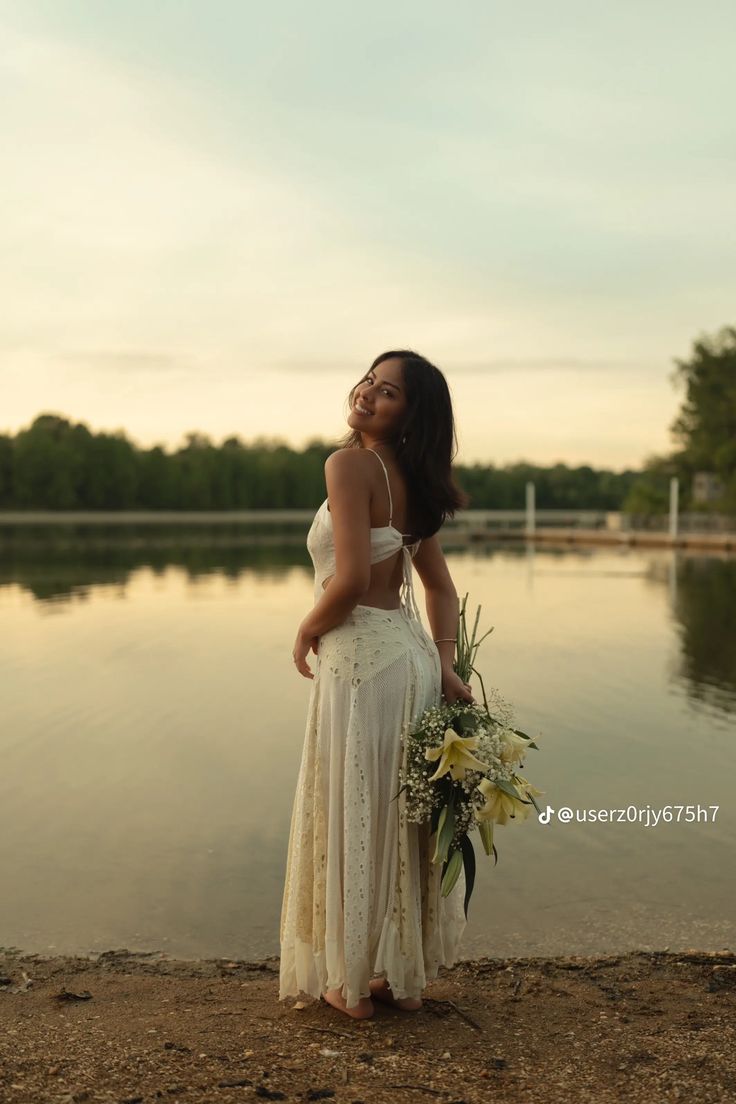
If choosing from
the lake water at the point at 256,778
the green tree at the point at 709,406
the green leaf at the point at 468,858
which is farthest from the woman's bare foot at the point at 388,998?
the green tree at the point at 709,406

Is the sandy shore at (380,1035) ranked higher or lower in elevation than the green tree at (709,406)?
lower

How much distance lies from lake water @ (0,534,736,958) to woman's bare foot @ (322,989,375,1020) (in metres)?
0.96

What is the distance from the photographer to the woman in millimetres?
2977

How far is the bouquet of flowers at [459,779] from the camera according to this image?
288cm

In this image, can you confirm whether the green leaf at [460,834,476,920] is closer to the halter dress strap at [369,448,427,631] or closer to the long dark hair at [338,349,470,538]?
the halter dress strap at [369,448,427,631]

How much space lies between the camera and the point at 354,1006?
3025 mm

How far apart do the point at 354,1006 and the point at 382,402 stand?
1.62 m

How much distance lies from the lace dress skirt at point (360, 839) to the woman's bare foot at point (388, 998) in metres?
0.05

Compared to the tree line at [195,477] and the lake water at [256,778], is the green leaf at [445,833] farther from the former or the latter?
the tree line at [195,477]

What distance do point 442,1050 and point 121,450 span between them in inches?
3810

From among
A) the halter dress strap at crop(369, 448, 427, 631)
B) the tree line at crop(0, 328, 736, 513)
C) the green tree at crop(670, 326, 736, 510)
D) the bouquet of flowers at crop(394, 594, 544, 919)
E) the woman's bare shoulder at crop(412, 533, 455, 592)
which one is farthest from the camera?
the tree line at crop(0, 328, 736, 513)

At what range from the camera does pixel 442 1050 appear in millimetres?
2861

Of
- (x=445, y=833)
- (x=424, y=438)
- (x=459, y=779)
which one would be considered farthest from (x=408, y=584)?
(x=445, y=833)

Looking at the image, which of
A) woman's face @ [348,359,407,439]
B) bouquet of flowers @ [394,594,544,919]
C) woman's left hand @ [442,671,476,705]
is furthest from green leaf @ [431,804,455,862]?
woman's face @ [348,359,407,439]
